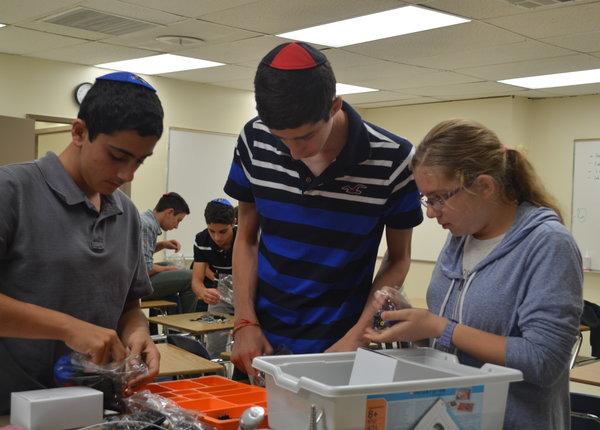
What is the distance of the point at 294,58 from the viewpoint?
1469mm

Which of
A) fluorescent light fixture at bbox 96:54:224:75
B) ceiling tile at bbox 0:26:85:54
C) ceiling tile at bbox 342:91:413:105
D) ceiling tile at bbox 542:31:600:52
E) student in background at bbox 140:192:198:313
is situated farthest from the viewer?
ceiling tile at bbox 342:91:413:105

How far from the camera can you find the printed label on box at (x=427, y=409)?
111cm

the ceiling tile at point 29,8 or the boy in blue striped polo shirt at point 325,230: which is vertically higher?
the ceiling tile at point 29,8

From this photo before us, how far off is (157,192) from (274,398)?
20.5 ft

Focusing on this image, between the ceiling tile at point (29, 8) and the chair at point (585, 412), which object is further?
the ceiling tile at point (29, 8)

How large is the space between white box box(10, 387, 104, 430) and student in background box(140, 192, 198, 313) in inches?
172

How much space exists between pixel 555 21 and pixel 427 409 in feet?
13.5

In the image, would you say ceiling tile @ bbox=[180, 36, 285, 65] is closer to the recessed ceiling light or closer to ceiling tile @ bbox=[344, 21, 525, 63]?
the recessed ceiling light

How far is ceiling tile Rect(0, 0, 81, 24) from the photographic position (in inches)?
182

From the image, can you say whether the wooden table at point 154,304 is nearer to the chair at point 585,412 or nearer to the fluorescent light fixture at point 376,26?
the fluorescent light fixture at point 376,26

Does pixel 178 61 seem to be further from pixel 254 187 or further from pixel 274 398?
pixel 274 398

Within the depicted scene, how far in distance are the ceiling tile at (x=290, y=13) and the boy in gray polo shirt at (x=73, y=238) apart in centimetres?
308

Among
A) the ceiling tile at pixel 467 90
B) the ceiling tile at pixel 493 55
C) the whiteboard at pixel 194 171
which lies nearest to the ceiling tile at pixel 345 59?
the ceiling tile at pixel 493 55

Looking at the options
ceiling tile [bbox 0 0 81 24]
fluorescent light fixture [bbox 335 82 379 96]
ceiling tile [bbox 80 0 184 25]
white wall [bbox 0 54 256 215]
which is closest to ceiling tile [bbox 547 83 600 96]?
fluorescent light fixture [bbox 335 82 379 96]
